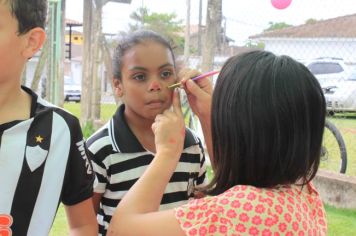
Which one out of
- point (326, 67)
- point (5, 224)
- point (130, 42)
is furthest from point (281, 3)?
point (326, 67)

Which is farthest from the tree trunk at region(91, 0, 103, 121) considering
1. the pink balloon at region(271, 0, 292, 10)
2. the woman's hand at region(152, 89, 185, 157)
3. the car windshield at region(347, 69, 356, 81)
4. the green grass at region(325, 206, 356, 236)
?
the woman's hand at region(152, 89, 185, 157)

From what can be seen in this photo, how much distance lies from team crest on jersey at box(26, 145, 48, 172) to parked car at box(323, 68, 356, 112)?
3793mm

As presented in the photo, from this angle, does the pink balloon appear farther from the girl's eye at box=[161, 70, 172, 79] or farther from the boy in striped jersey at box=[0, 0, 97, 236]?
the boy in striped jersey at box=[0, 0, 97, 236]

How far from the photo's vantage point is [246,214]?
117 centimetres

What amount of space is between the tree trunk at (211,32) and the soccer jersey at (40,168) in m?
3.35

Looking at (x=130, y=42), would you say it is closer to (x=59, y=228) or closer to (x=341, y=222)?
(x=59, y=228)

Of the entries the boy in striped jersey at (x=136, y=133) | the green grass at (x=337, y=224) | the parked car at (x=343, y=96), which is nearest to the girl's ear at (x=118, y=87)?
the boy in striped jersey at (x=136, y=133)

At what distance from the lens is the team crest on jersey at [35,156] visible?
4.00 feet

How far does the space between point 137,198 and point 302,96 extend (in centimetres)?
48

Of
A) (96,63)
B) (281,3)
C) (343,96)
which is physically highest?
(281,3)

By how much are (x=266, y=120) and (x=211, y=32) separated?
11.2 feet

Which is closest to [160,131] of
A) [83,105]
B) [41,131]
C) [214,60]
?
[41,131]

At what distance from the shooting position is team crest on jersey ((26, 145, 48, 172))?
Answer: 4.00 ft

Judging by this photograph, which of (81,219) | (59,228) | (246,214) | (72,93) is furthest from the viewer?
(72,93)
